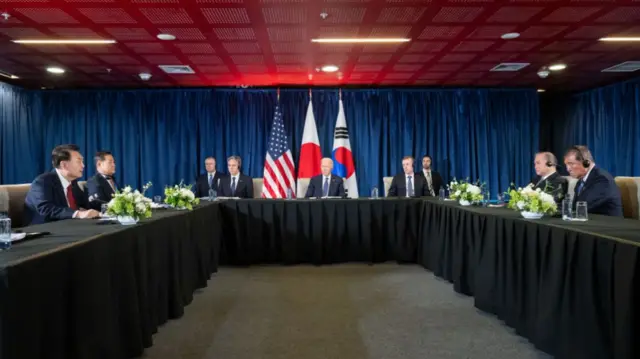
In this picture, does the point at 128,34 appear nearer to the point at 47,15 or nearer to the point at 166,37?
the point at 166,37

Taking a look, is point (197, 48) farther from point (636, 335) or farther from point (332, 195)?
point (636, 335)

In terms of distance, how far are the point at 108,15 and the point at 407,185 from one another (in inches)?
177

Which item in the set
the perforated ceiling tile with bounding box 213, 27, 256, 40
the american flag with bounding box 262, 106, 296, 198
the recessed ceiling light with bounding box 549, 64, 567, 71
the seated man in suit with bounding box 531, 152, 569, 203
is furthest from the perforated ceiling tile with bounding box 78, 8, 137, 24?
the recessed ceiling light with bounding box 549, 64, 567, 71

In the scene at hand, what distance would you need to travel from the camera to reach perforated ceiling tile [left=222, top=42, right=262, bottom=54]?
596cm

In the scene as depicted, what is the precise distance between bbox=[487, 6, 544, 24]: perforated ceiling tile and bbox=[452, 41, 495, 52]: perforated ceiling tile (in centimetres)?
83

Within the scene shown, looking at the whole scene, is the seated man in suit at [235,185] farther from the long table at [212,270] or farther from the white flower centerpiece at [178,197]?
the white flower centerpiece at [178,197]

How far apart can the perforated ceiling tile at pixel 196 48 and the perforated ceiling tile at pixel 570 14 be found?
3946mm

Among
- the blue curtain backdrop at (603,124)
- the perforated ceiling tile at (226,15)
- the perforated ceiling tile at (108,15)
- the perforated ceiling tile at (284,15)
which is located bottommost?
the blue curtain backdrop at (603,124)

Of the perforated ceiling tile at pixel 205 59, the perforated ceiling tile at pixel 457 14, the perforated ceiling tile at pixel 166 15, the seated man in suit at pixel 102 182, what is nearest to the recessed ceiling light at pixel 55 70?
the perforated ceiling tile at pixel 205 59

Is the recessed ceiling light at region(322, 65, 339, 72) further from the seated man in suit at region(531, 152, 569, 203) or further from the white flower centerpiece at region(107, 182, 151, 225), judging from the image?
the white flower centerpiece at region(107, 182, 151, 225)

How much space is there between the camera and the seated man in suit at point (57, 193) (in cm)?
376

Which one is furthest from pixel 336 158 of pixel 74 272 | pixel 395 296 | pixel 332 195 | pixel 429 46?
pixel 74 272

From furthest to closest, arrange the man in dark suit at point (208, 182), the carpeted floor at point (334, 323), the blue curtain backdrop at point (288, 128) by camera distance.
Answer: the blue curtain backdrop at point (288, 128), the man in dark suit at point (208, 182), the carpeted floor at point (334, 323)

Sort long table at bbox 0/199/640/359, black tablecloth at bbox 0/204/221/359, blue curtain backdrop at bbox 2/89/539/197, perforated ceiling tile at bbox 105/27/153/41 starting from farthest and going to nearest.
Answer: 1. blue curtain backdrop at bbox 2/89/539/197
2. perforated ceiling tile at bbox 105/27/153/41
3. long table at bbox 0/199/640/359
4. black tablecloth at bbox 0/204/221/359
